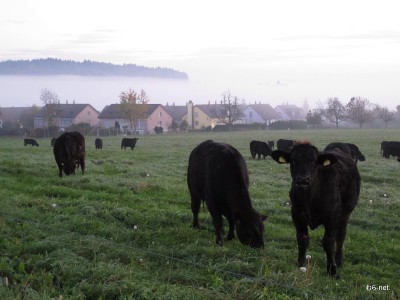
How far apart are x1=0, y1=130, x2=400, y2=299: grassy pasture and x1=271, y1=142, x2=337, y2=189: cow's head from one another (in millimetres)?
1255

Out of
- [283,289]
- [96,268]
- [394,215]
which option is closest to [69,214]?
[96,268]

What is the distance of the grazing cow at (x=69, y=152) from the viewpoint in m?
17.7

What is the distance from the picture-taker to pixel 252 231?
8.61 m

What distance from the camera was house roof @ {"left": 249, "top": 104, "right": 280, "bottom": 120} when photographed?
5728 inches

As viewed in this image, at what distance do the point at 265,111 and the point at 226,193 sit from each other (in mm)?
141796

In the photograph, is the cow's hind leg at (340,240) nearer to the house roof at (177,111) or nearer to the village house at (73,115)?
the village house at (73,115)

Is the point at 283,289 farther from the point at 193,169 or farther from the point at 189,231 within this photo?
the point at 193,169

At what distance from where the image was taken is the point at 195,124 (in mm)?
131750

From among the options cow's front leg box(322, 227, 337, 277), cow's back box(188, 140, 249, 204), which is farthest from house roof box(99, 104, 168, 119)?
cow's front leg box(322, 227, 337, 277)

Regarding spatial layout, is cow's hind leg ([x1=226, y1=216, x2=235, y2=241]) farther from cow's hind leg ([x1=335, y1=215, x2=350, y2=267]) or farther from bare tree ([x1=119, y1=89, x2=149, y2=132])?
bare tree ([x1=119, y1=89, x2=149, y2=132])

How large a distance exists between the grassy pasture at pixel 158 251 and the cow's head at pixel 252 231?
6.1 inches

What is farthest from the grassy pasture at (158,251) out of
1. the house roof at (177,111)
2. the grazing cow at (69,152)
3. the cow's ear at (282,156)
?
the house roof at (177,111)

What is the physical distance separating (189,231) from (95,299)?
4.07 metres

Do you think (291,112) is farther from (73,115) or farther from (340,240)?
(340,240)
